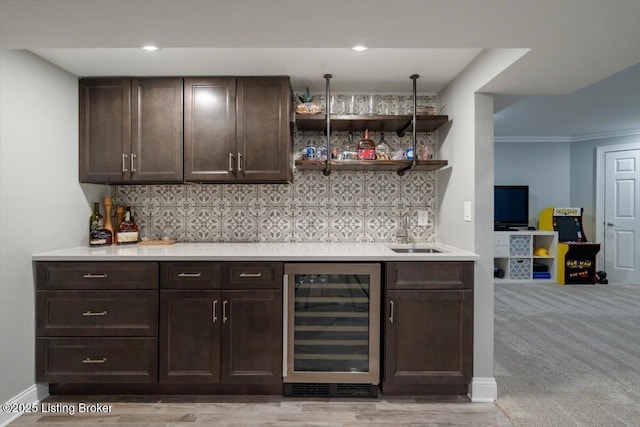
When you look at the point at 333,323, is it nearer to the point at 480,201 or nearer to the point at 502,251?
the point at 480,201

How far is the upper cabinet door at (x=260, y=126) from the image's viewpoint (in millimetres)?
2537

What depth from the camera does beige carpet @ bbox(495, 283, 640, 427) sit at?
213cm

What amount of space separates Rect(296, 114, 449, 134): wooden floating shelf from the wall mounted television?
3705 millimetres

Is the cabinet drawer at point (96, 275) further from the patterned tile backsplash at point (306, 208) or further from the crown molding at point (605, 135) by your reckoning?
the crown molding at point (605, 135)

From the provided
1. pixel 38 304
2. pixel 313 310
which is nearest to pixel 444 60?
pixel 313 310

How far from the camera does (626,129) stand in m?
5.50

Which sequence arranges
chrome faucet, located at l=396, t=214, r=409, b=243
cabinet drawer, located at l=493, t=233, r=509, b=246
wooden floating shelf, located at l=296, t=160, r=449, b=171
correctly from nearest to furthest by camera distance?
1. wooden floating shelf, located at l=296, t=160, r=449, b=171
2. chrome faucet, located at l=396, t=214, r=409, b=243
3. cabinet drawer, located at l=493, t=233, r=509, b=246

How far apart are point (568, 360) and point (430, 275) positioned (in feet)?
5.37

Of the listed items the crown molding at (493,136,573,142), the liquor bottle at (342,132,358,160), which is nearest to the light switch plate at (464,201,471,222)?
the liquor bottle at (342,132,358,160)

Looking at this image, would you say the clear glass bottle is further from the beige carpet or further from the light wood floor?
the beige carpet

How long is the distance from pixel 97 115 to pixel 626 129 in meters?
7.07

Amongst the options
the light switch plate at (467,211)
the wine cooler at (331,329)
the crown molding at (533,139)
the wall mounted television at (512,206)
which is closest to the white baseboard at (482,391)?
the wine cooler at (331,329)

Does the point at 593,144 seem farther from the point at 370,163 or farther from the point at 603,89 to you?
the point at 370,163

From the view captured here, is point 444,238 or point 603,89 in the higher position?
point 603,89
